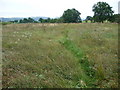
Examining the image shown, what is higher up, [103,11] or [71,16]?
[103,11]

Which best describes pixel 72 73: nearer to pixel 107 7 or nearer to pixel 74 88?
pixel 74 88

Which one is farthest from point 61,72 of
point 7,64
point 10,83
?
point 7,64

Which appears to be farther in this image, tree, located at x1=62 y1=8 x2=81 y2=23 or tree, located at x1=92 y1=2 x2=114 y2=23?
tree, located at x1=62 y1=8 x2=81 y2=23

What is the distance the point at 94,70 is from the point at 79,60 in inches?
38.3

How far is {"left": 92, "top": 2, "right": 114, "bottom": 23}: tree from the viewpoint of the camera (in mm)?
36125

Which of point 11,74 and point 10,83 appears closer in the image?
point 10,83

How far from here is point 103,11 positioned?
118 feet

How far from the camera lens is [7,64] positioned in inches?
157

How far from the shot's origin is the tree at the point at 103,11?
3612 cm

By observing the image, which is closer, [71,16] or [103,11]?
[103,11]

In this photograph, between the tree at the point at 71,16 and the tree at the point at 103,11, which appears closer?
the tree at the point at 103,11

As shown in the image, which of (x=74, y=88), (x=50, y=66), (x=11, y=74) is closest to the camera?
(x=74, y=88)

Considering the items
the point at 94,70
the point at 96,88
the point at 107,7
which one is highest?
the point at 107,7

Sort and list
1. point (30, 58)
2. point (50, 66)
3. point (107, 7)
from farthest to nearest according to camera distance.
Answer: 1. point (107, 7)
2. point (30, 58)
3. point (50, 66)
